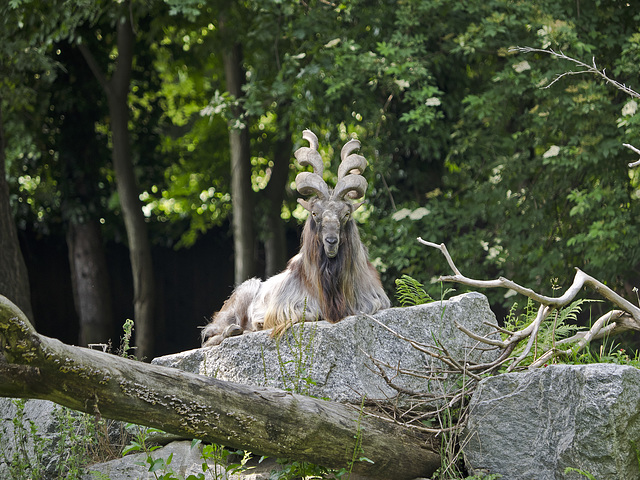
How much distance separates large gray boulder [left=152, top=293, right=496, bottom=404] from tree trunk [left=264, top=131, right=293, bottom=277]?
679 centimetres

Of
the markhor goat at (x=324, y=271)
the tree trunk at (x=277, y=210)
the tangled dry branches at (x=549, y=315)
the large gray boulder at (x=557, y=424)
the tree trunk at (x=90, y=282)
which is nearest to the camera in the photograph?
the large gray boulder at (x=557, y=424)

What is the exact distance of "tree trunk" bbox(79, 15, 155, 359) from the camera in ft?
38.1

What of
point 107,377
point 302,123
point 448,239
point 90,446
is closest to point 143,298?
point 302,123

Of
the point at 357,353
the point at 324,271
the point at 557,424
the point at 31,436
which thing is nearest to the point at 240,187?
the point at 324,271

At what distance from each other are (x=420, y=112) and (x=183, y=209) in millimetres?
5983

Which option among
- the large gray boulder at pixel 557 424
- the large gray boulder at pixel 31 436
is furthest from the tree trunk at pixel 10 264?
the large gray boulder at pixel 557 424

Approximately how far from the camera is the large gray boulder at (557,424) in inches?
163

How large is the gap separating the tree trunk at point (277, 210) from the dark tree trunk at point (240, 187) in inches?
41.5

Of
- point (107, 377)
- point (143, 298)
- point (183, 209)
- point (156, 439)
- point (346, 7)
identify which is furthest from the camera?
point (183, 209)

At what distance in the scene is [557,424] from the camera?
171 inches

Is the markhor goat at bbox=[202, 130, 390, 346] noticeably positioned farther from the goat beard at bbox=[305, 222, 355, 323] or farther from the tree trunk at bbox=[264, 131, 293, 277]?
the tree trunk at bbox=[264, 131, 293, 277]

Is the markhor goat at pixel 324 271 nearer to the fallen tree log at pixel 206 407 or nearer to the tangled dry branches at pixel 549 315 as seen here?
the tangled dry branches at pixel 549 315

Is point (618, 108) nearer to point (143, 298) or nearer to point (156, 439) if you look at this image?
point (156, 439)

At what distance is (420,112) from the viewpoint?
8750 mm
